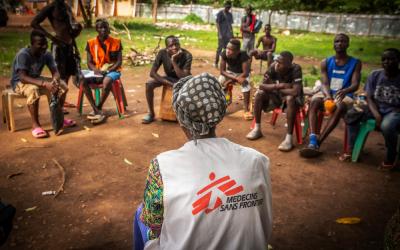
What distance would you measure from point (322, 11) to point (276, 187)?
21.1 m

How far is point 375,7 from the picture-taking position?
20.1 m

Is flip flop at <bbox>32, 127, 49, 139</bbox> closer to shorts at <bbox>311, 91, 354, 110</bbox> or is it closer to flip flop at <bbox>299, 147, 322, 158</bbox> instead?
flip flop at <bbox>299, 147, 322, 158</bbox>

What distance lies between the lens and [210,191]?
5.69 feet

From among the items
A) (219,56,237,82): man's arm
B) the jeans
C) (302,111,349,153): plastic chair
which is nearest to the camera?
the jeans

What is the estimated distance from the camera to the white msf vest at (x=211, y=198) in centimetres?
173

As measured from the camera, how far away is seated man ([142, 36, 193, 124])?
6164mm

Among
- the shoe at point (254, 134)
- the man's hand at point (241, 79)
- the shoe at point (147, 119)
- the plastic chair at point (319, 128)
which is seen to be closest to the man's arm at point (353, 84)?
the plastic chair at point (319, 128)

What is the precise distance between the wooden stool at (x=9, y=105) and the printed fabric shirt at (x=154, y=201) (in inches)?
180

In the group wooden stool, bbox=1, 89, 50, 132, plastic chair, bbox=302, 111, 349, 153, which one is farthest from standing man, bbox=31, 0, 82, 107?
plastic chair, bbox=302, 111, 349, 153

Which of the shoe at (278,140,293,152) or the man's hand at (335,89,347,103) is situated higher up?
the man's hand at (335,89,347,103)

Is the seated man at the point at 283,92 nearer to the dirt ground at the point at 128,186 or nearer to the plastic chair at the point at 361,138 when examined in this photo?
the dirt ground at the point at 128,186

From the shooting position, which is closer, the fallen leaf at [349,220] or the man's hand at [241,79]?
the fallen leaf at [349,220]

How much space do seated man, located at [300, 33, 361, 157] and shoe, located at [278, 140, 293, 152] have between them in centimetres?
27

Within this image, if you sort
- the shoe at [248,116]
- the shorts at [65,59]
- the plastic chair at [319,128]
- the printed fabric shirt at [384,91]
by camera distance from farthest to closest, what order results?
the shoe at [248,116], the shorts at [65,59], the plastic chair at [319,128], the printed fabric shirt at [384,91]
